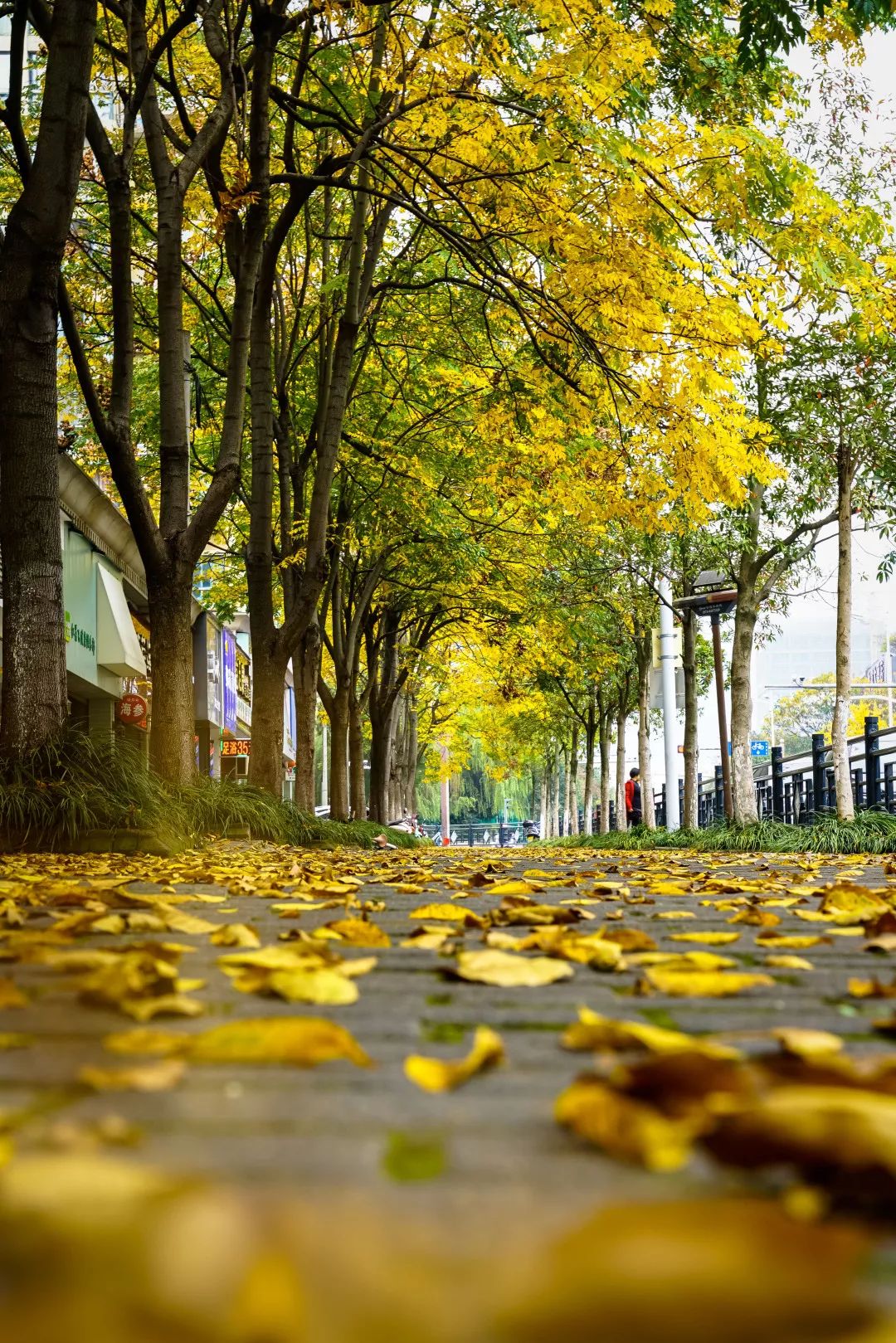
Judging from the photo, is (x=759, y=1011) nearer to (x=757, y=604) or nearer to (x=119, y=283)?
(x=119, y=283)

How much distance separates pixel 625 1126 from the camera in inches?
49.0

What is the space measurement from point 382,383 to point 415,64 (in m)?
8.01

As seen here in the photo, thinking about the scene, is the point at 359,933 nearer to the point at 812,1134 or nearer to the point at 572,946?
the point at 572,946

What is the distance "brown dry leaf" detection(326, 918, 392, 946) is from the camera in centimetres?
290

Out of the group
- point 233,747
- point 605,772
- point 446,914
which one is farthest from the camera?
point 233,747

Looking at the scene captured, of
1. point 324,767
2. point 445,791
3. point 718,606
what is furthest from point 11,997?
point 445,791

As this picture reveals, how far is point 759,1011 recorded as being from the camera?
1999 millimetres

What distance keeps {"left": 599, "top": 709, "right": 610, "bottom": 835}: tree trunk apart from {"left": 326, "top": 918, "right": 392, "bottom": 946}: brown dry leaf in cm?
2928

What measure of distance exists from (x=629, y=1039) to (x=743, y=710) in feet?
54.4

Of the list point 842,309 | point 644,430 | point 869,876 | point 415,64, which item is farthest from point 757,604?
point 869,876

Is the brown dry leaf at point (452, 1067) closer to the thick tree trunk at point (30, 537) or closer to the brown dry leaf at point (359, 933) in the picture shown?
the brown dry leaf at point (359, 933)

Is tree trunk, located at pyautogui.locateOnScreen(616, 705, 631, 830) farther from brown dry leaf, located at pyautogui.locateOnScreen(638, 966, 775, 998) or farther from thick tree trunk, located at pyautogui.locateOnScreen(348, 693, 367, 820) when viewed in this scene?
brown dry leaf, located at pyautogui.locateOnScreen(638, 966, 775, 998)

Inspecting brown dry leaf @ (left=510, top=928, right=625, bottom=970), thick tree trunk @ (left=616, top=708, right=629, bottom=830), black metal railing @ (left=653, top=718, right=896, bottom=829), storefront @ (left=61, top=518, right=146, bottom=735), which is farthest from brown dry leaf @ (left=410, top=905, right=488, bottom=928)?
thick tree trunk @ (left=616, top=708, right=629, bottom=830)

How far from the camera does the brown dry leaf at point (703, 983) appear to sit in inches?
85.7
